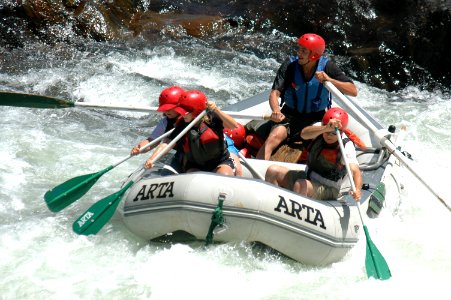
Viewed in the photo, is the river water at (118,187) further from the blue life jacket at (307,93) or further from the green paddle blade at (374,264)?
the blue life jacket at (307,93)

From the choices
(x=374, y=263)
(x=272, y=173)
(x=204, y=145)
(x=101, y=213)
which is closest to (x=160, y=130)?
(x=204, y=145)

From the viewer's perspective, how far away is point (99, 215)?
552 cm

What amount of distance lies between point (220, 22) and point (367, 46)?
2.27 meters

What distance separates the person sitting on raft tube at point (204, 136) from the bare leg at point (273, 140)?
0.73 m

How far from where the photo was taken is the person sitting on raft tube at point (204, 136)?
5335 mm

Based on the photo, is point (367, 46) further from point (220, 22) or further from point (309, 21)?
point (220, 22)

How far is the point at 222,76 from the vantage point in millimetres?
10109

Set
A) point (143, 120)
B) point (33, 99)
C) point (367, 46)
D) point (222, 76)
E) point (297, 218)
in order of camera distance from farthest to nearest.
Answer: point (367, 46), point (222, 76), point (143, 120), point (33, 99), point (297, 218)

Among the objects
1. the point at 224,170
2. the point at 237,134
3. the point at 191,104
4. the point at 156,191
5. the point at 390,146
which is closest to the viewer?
the point at 156,191

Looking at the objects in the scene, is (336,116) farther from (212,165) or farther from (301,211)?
(212,165)

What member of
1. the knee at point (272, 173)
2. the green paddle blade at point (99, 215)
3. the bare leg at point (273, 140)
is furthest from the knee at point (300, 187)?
the green paddle blade at point (99, 215)

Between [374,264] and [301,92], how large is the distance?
5.64 feet

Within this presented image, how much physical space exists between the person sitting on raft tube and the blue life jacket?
3.20ft


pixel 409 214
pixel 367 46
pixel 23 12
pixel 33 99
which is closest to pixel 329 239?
pixel 409 214
